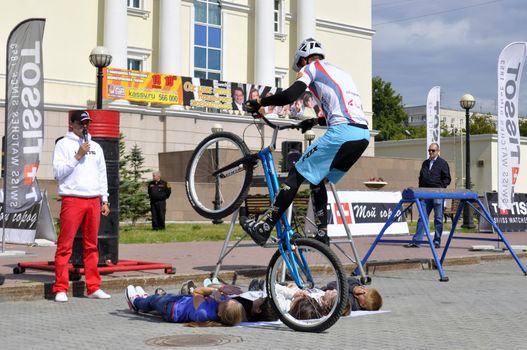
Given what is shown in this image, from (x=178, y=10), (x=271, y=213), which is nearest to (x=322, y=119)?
(x=271, y=213)

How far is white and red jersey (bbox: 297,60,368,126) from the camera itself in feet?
25.3

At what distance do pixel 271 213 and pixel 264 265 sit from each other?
536 cm

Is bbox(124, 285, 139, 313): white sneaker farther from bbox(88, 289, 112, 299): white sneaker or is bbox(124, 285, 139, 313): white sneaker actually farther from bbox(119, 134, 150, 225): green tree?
bbox(119, 134, 150, 225): green tree

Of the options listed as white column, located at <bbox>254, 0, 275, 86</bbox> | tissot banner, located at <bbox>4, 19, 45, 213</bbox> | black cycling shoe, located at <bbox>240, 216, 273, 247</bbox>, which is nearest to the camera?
black cycling shoe, located at <bbox>240, 216, 273, 247</bbox>

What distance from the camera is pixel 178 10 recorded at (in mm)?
47844

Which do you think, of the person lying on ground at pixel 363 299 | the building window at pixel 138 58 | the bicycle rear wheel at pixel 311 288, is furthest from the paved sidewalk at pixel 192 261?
the building window at pixel 138 58

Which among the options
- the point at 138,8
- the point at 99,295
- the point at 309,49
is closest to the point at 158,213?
the point at 99,295

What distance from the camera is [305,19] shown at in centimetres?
5509

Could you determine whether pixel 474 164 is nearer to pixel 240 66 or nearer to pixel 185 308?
pixel 240 66

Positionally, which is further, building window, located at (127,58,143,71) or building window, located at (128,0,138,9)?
building window, located at (128,0,138,9)

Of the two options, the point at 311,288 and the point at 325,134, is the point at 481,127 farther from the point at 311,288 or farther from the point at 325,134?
the point at 311,288

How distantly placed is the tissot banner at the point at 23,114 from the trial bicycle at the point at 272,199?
206 inches

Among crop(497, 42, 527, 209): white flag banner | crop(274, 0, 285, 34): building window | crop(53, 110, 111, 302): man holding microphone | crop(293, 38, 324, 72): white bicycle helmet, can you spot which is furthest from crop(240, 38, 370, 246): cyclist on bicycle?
crop(274, 0, 285, 34): building window

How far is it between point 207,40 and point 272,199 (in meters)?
44.4
